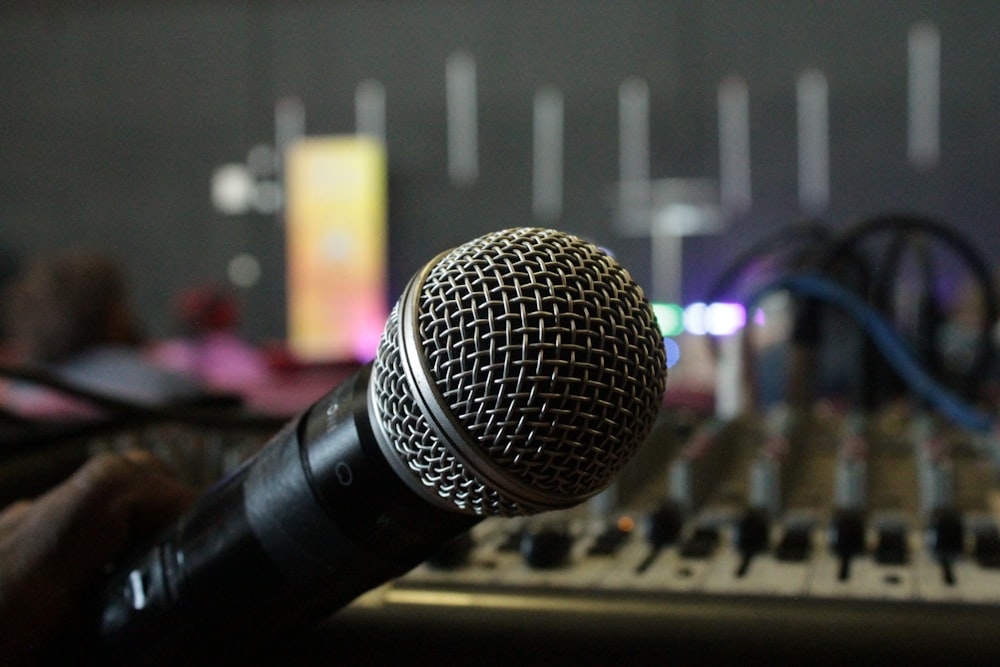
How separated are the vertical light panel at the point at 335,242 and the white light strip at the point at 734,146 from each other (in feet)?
6.92

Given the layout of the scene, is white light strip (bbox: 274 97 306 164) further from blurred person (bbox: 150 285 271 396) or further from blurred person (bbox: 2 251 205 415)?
blurred person (bbox: 2 251 205 415)

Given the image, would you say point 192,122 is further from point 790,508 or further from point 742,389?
point 790,508

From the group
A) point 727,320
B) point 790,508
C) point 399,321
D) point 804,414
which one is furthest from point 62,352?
point 399,321

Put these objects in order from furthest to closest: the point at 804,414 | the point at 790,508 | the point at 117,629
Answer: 1. the point at 804,414
2. the point at 790,508
3. the point at 117,629

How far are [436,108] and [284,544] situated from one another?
6039mm

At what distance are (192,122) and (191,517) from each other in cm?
667

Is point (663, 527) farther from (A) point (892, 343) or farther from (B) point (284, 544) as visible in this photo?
(A) point (892, 343)

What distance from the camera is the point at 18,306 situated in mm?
2605

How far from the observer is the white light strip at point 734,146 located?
18.7 feet

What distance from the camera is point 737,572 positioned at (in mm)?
559

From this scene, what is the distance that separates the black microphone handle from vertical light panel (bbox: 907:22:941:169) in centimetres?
571

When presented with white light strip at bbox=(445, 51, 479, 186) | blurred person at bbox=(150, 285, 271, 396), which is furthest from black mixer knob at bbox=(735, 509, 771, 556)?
white light strip at bbox=(445, 51, 479, 186)

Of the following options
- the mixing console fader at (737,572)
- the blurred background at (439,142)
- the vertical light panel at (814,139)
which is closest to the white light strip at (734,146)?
the blurred background at (439,142)

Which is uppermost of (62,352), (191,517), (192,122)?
(192,122)
